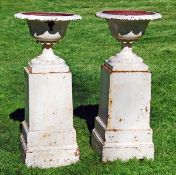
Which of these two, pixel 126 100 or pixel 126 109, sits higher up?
pixel 126 100

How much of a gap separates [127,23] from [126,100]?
3.01ft

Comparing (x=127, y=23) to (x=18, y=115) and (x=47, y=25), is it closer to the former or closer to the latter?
(x=47, y=25)

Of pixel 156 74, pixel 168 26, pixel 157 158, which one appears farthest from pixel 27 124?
pixel 168 26

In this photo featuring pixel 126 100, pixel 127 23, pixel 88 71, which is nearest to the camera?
pixel 127 23

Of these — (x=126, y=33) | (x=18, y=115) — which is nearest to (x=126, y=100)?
(x=126, y=33)

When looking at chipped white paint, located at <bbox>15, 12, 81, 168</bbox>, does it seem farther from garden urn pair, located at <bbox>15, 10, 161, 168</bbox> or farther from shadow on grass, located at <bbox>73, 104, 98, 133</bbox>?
shadow on grass, located at <bbox>73, 104, 98, 133</bbox>

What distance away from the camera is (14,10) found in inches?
829

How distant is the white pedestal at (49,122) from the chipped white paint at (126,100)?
466 millimetres

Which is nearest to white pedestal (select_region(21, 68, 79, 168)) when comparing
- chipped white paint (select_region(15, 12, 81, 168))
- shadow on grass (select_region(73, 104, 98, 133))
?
chipped white paint (select_region(15, 12, 81, 168))

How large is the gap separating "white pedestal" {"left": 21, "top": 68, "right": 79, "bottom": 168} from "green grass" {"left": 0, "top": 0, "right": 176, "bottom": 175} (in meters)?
0.15

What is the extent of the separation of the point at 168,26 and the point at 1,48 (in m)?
6.11

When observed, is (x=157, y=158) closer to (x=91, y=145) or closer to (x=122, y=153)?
(x=122, y=153)

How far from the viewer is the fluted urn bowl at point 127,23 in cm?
586

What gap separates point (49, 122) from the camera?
20.1 feet
